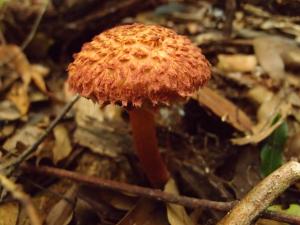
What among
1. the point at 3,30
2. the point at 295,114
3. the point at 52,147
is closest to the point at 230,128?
the point at 295,114

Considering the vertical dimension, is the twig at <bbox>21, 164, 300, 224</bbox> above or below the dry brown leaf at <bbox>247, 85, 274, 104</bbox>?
below

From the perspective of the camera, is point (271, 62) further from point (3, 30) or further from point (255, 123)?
point (3, 30)

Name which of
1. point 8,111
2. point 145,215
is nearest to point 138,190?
point 145,215

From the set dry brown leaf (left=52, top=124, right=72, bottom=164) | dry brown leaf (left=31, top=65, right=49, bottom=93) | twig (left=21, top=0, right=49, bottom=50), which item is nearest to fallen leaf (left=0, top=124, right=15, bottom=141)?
dry brown leaf (left=52, top=124, right=72, bottom=164)

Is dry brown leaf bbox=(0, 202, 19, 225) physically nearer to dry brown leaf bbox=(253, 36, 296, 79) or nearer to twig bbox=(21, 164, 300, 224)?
twig bbox=(21, 164, 300, 224)

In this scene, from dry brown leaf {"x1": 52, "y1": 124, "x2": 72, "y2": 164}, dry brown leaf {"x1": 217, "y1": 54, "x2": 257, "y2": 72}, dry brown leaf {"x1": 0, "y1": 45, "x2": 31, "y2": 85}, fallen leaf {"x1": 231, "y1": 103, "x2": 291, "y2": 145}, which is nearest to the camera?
fallen leaf {"x1": 231, "y1": 103, "x2": 291, "y2": 145}

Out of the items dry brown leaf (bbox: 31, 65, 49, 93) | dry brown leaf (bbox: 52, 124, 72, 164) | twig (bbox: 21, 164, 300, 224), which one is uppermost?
dry brown leaf (bbox: 31, 65, 49, 93)
